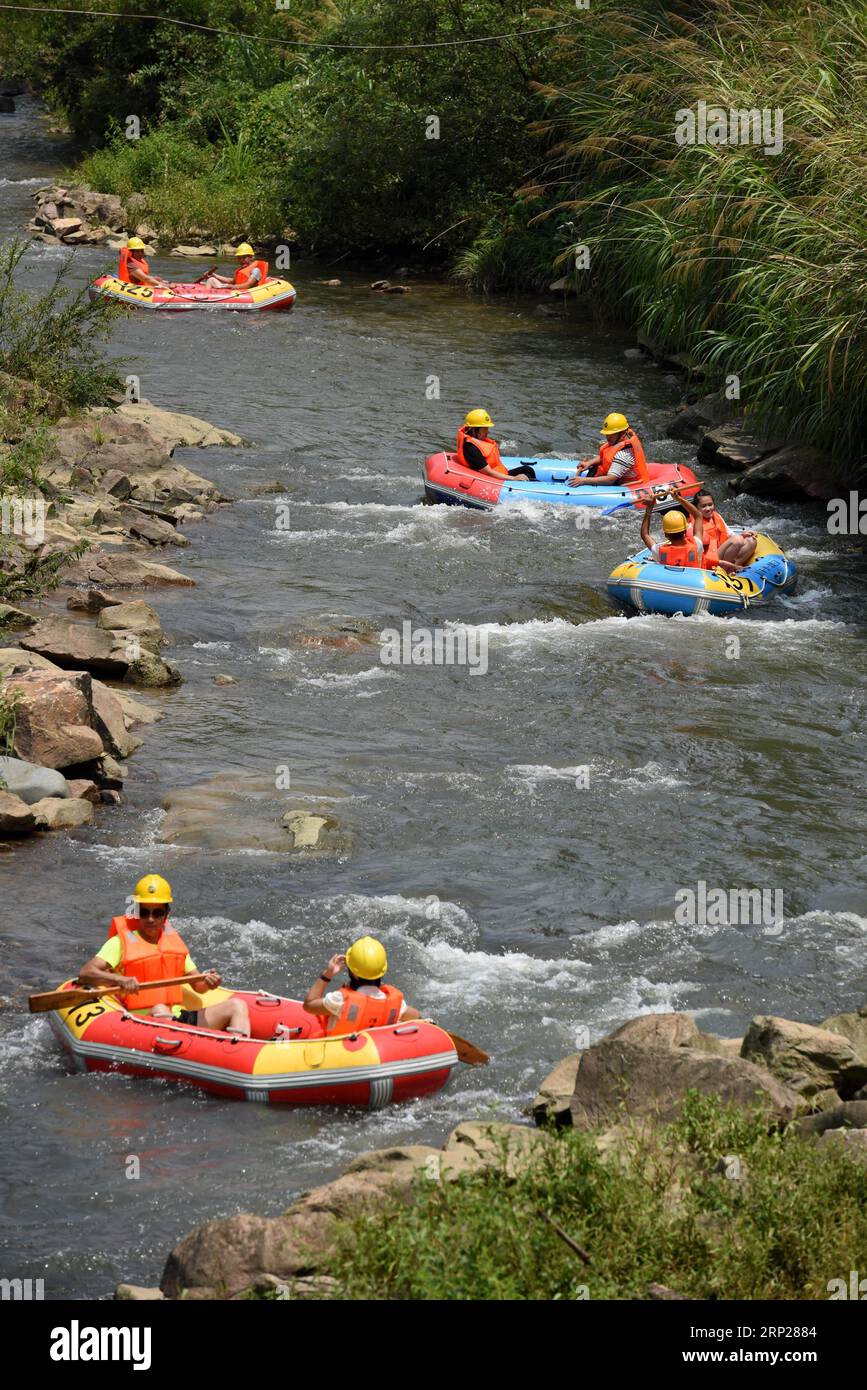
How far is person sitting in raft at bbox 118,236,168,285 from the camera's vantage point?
84.1ft

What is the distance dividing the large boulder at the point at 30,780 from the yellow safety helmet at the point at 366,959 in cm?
321

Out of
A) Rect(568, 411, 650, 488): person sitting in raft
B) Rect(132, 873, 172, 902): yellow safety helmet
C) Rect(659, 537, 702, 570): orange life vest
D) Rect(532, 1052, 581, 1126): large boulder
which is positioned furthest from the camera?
Rect(568, 411, 650, 488): person sitting in raft

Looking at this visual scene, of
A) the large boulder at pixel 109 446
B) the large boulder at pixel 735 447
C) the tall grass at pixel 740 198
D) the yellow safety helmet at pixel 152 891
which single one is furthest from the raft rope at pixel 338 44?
the yellow safety helmet at pixel 152 891

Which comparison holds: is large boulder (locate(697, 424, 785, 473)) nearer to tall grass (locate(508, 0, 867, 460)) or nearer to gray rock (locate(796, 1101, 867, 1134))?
tall grass (locate(508, 0, 867, 460))

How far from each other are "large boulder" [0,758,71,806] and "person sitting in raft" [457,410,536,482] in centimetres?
785

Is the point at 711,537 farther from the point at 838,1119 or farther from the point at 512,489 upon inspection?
the point at 838,1119

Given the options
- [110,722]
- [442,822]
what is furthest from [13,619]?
[442,822]

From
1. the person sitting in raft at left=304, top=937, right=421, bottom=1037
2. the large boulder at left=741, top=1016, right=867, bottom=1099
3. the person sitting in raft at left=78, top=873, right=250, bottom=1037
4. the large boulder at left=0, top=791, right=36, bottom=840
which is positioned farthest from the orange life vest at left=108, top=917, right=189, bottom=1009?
the large boulder at left=741, top=1016, right=867, bottom=1099

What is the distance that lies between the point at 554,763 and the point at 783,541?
20.7ft

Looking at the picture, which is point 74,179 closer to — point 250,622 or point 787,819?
point 250,622

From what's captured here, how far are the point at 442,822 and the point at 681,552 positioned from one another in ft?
16.7

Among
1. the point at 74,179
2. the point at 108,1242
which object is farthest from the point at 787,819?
the point at 74,179

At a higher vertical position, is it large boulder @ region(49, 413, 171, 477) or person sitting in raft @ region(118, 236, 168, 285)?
person sitting in raft @ region(118, 236, 168, 285)

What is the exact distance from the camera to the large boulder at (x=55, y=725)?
36.5ft
